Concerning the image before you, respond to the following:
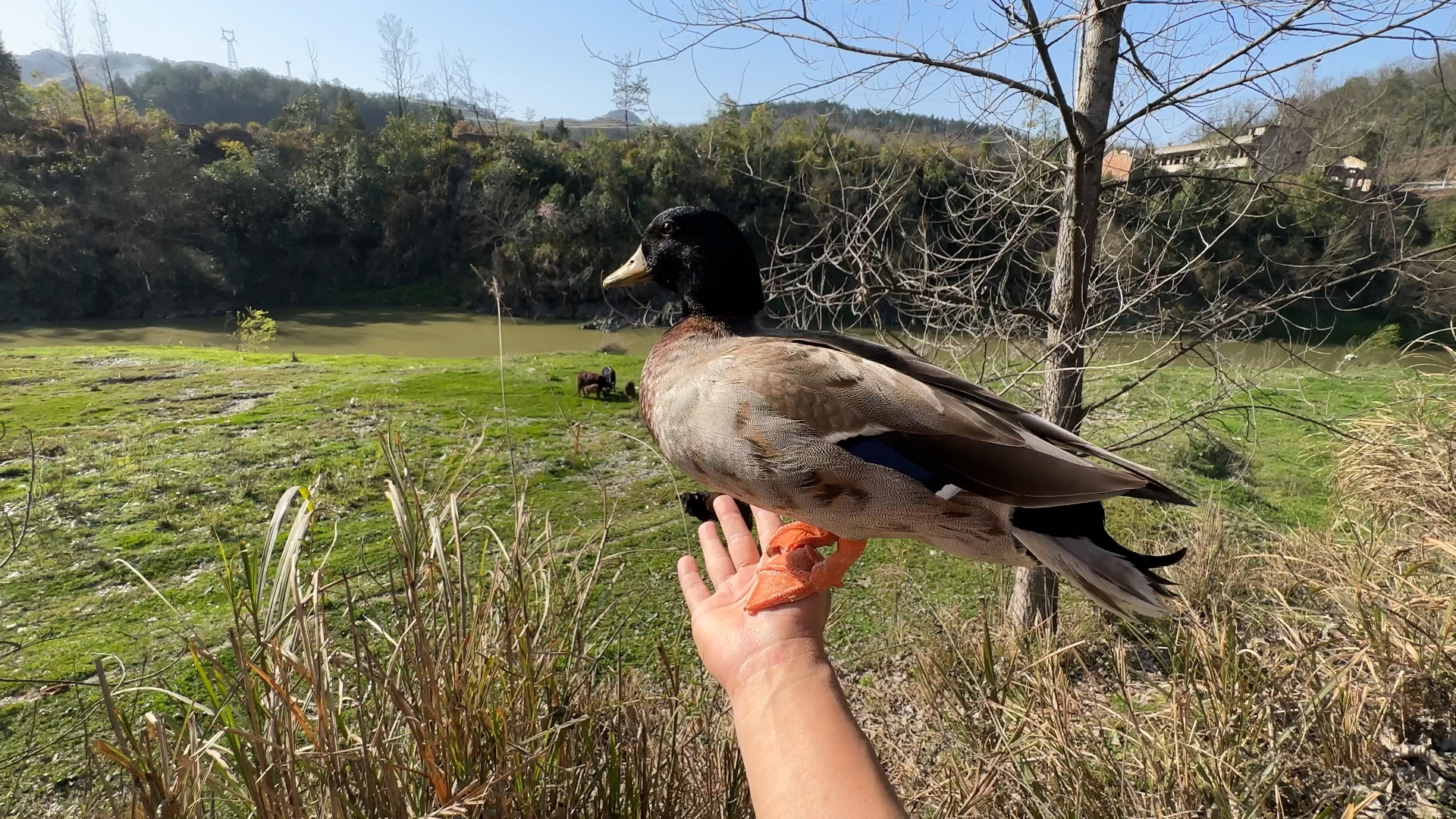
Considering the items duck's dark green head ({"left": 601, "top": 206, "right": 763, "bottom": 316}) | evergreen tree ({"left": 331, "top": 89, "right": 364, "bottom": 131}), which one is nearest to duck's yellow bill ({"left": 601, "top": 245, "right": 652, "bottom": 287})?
duck's dark green head ({"left": 601, "top": 206, "right": 763, "bottom": 316})

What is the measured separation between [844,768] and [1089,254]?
223 centimetres

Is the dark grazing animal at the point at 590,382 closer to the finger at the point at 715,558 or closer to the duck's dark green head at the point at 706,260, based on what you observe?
the finger at the point at 715,558

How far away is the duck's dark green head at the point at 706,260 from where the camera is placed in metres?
1.80

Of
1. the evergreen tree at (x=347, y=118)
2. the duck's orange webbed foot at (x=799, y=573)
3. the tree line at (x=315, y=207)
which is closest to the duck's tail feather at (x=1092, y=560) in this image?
the duck's orange webbed foot at (x=799, y=573)

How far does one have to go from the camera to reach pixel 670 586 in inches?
200

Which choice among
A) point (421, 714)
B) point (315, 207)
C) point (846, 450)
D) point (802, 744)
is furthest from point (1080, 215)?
point (315, 207)

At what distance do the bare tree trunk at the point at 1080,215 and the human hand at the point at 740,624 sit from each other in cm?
115

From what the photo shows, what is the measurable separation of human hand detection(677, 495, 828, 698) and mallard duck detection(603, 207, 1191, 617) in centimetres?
25

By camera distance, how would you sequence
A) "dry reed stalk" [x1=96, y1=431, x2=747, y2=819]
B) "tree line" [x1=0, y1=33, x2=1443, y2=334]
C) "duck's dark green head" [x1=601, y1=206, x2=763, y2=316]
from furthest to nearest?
"tree line" [x1=0, y1=33, x2=1443, y2=334] < "duck's dark green head" [x1=601, y1=206, x2=763, y2=316] < "dry reed stalk" [x1=96, y1=431, x2=747, y2=819]

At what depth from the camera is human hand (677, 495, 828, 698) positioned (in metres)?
1.56

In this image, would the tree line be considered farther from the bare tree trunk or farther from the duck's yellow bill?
the duck's yellow bill

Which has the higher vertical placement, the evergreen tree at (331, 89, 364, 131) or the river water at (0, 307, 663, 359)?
the evergreen tree at (331, 89, 364, 131)

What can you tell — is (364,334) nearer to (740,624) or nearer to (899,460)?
(740,624)

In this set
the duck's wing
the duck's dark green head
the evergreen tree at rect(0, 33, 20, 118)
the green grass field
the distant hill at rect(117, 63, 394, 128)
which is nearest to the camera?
the duck's wing
